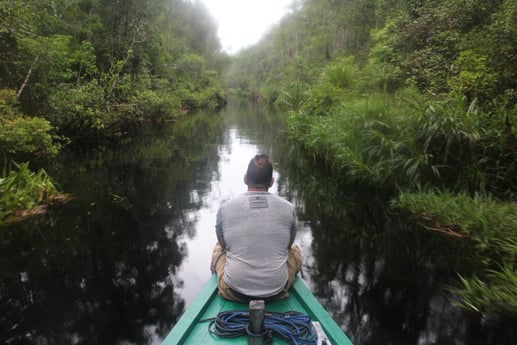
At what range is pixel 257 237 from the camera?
2660 millimetres

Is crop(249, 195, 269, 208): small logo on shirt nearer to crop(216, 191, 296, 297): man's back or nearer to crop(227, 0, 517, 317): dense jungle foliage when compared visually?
crop(216, 191, 296, 297): man's back

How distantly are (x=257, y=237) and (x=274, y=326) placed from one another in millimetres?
613

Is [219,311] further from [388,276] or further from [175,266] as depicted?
[388,276]

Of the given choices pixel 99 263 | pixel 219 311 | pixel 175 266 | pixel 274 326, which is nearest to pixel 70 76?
pixel 99 263

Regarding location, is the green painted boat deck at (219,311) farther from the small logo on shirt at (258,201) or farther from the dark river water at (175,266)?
the dark river water at (175,266)

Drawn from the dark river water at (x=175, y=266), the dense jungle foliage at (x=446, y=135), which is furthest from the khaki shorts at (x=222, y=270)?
the dense jungle foliage at (x=446, y=135)

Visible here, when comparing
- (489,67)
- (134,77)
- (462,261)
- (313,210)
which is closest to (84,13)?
(134,77)

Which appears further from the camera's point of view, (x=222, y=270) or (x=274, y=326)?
(x=222, y=270)

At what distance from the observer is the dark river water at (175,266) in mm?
3746

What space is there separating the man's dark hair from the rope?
0.95 m

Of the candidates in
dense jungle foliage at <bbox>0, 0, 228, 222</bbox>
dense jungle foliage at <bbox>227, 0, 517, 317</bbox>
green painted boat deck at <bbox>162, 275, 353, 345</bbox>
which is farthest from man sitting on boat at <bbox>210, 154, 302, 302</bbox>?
dense jungle foliage at <bbox>0, 0, 228, 222</bbox>

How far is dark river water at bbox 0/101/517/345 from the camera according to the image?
3.75 meters

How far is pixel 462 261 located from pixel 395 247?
1.01 metres

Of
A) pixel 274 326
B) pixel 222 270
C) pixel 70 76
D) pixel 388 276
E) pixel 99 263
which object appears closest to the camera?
pixel 274 326
